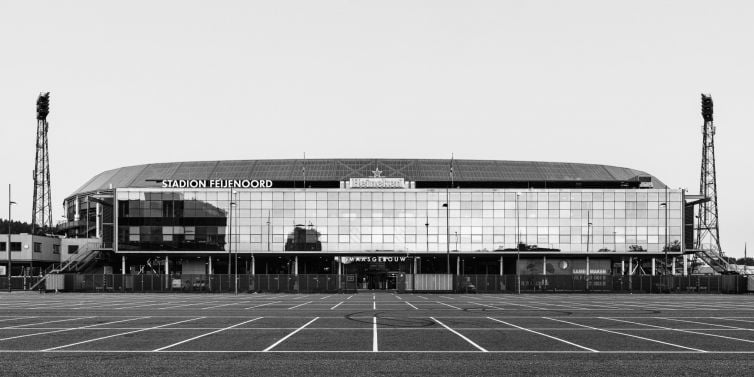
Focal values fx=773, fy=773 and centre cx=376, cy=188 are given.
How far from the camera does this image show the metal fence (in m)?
81.2

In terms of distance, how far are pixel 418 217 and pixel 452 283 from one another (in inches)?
1225

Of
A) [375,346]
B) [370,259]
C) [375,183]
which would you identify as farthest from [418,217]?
[375,346]

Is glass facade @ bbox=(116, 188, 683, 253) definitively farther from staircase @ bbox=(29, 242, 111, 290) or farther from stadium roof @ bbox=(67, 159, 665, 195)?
stadium roof @ bbox=(67, 159, 665, 195)

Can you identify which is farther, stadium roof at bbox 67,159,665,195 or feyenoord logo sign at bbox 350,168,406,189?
stadium roof at bbox 67,159,665,195

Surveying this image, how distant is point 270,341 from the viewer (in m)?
21.7

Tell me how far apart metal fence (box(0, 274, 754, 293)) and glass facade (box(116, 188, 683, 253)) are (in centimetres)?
2621

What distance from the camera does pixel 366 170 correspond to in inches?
5404

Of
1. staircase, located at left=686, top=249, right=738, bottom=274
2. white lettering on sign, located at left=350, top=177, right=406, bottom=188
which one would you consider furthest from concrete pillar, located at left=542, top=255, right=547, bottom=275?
white lettering on sign, located at left=350, top=177, right=406, bottom=188

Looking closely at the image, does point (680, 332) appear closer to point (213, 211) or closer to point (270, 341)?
point (270, 341)

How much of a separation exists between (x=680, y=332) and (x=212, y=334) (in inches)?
589

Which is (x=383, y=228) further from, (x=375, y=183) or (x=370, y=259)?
(x=375, y=183)

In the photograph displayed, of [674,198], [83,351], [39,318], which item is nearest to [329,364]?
[83,351]

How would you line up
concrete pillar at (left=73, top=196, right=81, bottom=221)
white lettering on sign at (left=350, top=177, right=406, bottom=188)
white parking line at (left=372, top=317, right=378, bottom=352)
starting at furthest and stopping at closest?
concrete pillar at (left=73, top=196, right=81, bottom=221) < white lettering on sign at (left=350, top=177, right=406, bottom=188) < white parking line at (left=372, top=317, right=378, bottom=352)

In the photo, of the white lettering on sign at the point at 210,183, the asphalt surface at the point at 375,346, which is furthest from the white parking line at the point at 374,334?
the white lettering on sign at the point at 210,183
